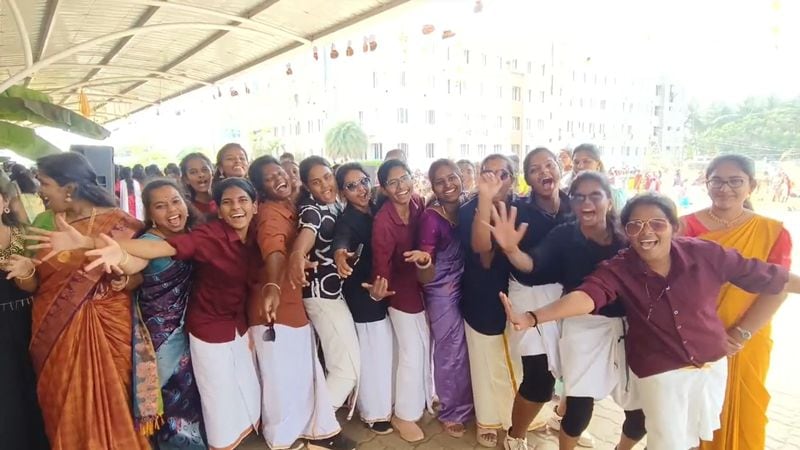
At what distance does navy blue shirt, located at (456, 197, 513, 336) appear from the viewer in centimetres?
244

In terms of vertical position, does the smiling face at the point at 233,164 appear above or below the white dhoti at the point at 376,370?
above

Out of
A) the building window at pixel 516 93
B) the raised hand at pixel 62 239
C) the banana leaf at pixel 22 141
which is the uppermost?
the building window at pixel 516 93

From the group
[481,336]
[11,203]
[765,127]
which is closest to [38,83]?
[11,203]

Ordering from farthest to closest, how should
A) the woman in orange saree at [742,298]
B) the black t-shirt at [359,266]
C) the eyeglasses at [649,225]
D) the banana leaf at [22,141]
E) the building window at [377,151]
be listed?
1. the building window at [377,151]
2. the banana leaf at [22,141]
3. the black t-shirt at [359,266]
4. the woman in orange saree at [742,298]
5. the eyeglasses at [649,225]

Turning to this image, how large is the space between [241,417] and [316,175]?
1.32 m

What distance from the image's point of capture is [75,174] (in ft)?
6.55

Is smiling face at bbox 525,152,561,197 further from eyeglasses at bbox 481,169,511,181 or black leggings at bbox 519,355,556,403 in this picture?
black leggings at bbox 519,355,556,403

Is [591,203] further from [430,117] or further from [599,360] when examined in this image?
[430,117]

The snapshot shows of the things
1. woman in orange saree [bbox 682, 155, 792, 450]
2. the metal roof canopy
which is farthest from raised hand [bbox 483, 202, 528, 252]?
the metal roof canopy

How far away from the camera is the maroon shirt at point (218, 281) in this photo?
212 centimetres

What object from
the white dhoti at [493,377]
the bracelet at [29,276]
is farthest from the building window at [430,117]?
the bracelet at [29,276]

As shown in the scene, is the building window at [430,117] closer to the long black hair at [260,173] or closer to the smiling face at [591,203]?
the long black hair at [260,173]

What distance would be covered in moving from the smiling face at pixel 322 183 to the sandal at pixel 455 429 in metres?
1.48

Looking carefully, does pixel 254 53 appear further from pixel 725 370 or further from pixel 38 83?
pixel 725 370
